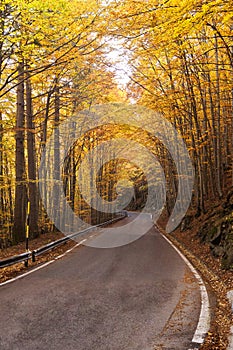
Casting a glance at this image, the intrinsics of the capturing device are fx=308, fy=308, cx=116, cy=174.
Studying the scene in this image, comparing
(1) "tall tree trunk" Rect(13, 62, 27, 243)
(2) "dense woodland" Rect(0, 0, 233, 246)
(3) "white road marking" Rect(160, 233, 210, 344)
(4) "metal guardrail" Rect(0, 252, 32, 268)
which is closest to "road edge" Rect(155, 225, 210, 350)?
(3) "white road marking" Rect(160, 233, 210, 344)

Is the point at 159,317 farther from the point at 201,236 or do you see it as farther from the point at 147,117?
the point at 147,117

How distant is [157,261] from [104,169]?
27.5 meters

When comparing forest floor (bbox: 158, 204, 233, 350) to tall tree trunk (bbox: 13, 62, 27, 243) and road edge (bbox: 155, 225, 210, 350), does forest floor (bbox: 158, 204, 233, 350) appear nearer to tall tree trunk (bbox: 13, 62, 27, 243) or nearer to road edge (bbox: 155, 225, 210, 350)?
road edge (bbox: 155, 225, 210, 350)

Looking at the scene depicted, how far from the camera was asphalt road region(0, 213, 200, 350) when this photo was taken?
4.31 meters

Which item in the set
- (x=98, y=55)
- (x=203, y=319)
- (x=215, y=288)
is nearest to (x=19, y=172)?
(x=98, y=55)

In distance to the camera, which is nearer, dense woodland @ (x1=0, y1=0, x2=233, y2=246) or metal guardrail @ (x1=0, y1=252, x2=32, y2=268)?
dense woodland @ (x1=0, y1=0, x2=233, y2=246)

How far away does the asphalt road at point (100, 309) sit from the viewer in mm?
4309

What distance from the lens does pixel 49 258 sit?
11172 millimetres

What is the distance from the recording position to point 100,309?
559 cm

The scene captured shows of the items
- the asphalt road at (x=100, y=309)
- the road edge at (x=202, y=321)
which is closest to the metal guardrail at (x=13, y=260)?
the asphalt road at (x=100, y=309)

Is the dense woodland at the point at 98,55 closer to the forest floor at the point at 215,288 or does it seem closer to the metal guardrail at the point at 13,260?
the metal guardrail at the point at 13,260

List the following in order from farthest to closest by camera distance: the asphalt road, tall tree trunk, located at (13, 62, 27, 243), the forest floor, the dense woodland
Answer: tall tree trunk, located at (13, 62, 27, 243), the dense woodland, the forest floor, the asphalt road

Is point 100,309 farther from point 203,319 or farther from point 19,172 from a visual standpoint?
point 19,172

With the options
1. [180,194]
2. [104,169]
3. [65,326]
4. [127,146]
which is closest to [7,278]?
[65,326]
